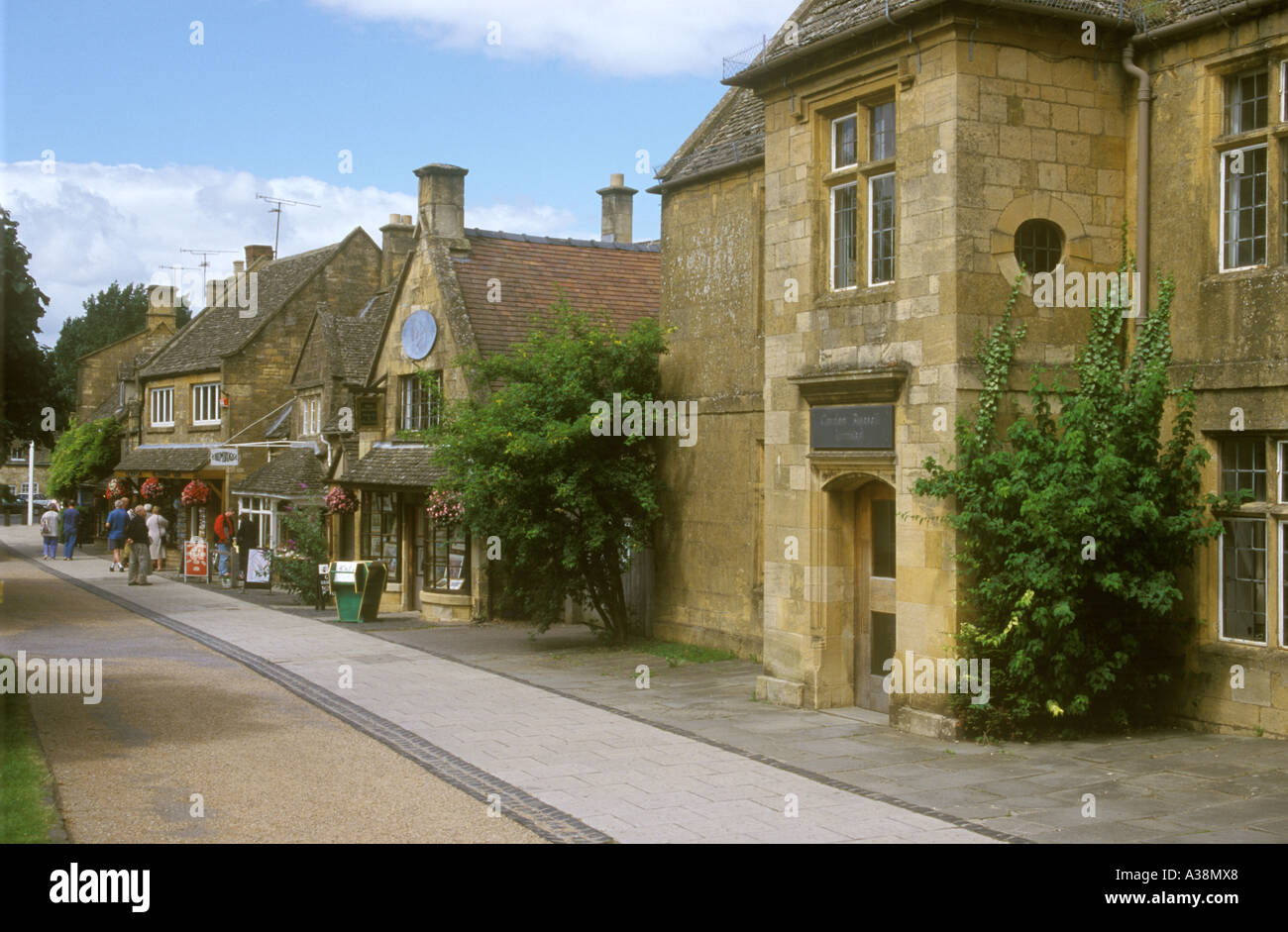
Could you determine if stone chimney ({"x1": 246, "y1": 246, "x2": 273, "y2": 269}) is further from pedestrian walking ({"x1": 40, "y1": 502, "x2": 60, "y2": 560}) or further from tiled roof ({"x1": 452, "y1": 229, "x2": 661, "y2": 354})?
tiled roof ({"x1": 452, "y1": 229, "x2": 661, "y2": 354})

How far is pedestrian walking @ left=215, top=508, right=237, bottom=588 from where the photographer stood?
31.3m

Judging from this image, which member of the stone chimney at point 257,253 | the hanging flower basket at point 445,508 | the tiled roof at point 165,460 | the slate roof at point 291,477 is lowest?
the hanging flower basket at point 445,508

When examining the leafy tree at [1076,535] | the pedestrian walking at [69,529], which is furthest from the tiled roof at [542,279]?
the pedestrian walking at [69,529]

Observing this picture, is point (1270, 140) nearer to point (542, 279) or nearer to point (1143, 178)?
point (1143, 178)

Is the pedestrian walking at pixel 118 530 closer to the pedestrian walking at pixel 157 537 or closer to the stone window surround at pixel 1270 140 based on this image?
the pedestrian walking at pixel 157 537

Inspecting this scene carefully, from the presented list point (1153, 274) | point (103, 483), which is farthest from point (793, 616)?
point (103, 483)

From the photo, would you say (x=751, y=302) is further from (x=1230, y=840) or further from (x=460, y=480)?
(x=1230, y=840)

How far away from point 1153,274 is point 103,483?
1757 inches

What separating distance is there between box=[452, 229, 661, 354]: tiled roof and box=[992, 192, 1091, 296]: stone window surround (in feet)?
39.8

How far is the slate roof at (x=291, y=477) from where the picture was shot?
30.6 meters

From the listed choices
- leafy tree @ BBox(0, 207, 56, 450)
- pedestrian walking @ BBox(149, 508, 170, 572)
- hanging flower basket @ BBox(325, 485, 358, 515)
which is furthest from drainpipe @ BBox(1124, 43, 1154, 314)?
pedestrian walking @ BBox(149, 508, 170, 572)

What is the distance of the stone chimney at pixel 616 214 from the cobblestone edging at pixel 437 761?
1632 centimetres

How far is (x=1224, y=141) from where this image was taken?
11.9 meters

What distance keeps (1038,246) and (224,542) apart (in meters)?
25.0
